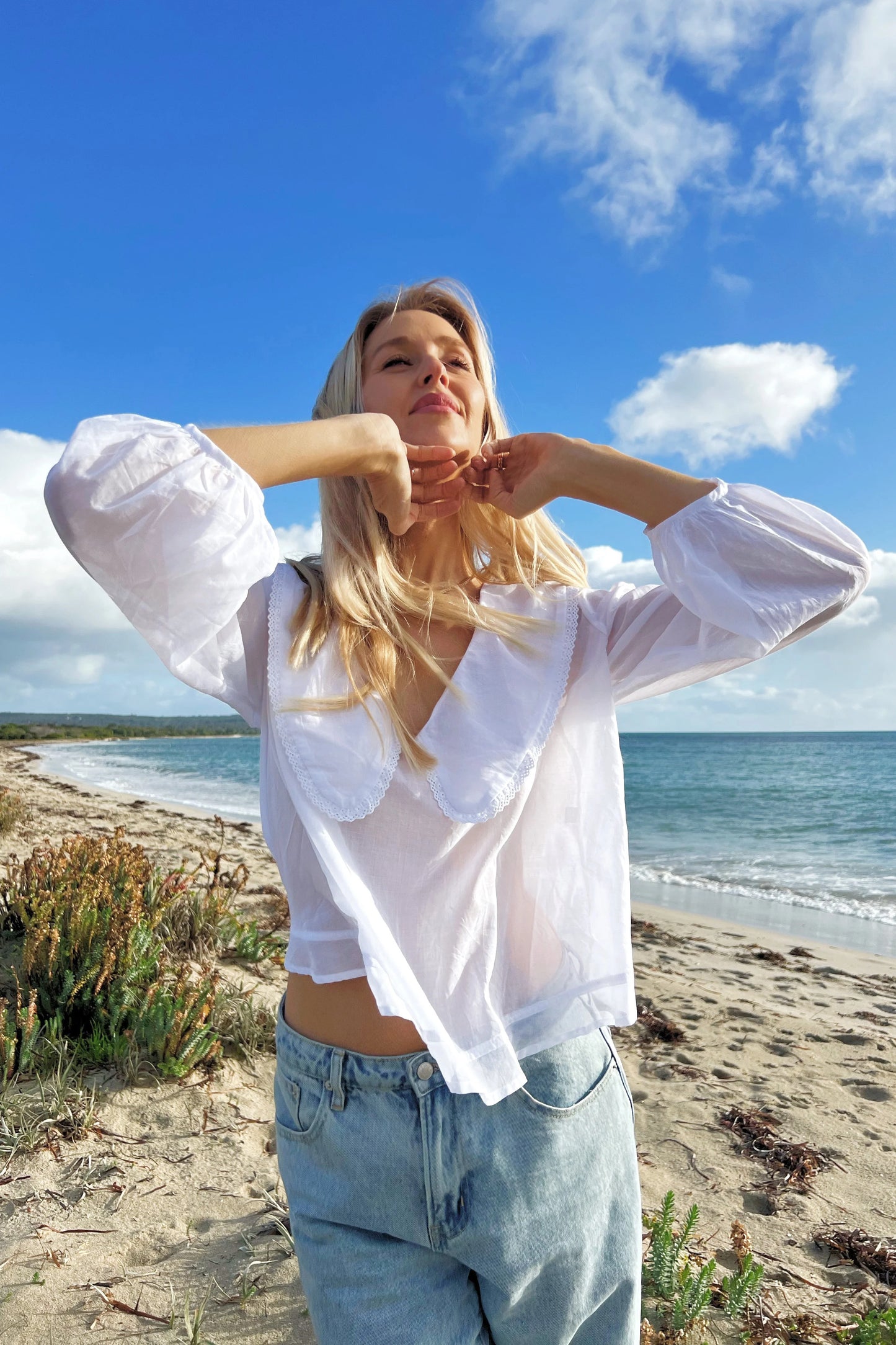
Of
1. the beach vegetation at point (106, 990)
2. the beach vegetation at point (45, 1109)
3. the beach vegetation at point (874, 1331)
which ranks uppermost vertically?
the beach vegetation at point (106, 990)

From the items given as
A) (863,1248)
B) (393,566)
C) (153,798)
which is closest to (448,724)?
(393,566)

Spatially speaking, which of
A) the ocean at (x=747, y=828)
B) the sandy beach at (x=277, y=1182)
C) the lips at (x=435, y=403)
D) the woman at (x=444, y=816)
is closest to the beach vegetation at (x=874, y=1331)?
the sandy beach at (x=277, y=1182)

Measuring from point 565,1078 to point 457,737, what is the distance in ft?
1.94

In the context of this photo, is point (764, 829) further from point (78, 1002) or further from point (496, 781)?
point (496, 781)

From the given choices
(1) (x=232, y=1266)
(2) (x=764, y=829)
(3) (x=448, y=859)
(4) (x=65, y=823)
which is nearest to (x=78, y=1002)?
(1) (x=232, y=1266)

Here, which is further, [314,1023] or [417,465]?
[417,465]

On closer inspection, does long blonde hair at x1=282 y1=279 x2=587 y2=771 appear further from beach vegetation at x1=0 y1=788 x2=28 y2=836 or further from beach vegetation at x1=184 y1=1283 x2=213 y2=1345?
beach vegetation at x1=0 y1=788 x2=28 y2=836

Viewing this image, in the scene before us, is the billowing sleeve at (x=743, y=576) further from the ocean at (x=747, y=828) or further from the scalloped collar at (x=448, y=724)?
the ocean at (x=747, y=828)

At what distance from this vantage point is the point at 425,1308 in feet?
4.05

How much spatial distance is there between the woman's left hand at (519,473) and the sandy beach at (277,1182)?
241 centimetres

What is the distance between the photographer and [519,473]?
1752 mm

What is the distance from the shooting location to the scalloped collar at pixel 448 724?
1.36m

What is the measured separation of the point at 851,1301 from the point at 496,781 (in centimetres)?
254

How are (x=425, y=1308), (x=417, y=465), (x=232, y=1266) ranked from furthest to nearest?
1. (x=232, y=1266)
2. (x=417, y=465)
3. (x=425, y=1308)
